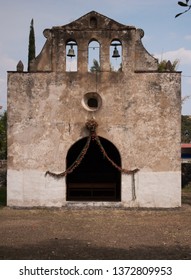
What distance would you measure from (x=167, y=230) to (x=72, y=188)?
674 centimetres

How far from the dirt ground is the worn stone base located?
1.26 feet

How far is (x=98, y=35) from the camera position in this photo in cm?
1812

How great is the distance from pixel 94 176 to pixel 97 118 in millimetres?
5614

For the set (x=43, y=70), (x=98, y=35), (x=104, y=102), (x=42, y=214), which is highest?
(x=98, y=35)

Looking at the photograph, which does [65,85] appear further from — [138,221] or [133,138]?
[138,221]

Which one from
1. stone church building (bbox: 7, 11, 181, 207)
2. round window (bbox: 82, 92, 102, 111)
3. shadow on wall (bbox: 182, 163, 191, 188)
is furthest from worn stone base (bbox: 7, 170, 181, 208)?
shadow on wall (bbox: 182, 163, 191, 188)

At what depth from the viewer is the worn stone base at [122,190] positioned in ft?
58.2

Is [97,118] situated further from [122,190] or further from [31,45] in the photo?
[31,45]

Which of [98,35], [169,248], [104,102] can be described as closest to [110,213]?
[104,102]

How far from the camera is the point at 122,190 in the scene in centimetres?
1784

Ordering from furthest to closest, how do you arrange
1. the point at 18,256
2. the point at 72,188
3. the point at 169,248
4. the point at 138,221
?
the point at 72,188
the point at 138,221
the point at 169,248
the point at 18,256

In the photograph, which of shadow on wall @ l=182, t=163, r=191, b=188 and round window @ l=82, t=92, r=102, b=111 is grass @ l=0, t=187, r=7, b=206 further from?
shadow on wall @ l=182, t=163, r=191, b=188

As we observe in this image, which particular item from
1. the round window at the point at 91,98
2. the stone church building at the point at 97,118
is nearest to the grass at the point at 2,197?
the stone church building at the point at 97,118

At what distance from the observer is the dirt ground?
10.3m
